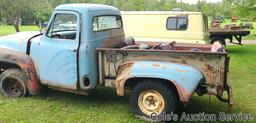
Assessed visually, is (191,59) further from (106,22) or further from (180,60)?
(106,22)

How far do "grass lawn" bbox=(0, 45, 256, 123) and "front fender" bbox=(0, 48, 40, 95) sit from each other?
0.93 feet

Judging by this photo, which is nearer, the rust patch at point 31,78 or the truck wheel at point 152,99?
the truck wheel at point 152,99

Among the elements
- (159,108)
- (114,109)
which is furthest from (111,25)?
(159,108)

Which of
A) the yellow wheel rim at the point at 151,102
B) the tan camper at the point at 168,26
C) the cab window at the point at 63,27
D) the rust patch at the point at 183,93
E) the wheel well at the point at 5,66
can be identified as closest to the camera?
the rust patch at the point at 183,93

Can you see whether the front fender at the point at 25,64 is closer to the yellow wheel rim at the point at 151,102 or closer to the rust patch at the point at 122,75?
the rust patch at the point at 122,75

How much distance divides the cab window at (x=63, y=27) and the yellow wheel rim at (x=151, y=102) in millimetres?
1709

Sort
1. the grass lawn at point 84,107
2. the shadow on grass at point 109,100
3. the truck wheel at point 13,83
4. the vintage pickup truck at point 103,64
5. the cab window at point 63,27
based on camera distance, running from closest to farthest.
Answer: the vintage pickup truck at point 103,64
the grass lawn at point 84,107
the cab window at point 63,27
the shadow on grass at point 109,100
the truck wheel at point 13,83

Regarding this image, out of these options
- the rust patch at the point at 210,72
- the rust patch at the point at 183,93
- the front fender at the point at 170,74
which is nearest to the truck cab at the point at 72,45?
the front fender at the point at 170,74

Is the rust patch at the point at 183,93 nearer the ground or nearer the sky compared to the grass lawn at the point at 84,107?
nearer the sky

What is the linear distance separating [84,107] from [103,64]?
0.99 meters

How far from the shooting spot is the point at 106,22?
7074mm

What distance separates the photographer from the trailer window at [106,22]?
6.61m

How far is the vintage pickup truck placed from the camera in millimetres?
5605

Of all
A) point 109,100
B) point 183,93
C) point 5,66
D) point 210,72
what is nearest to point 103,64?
point 109,100
